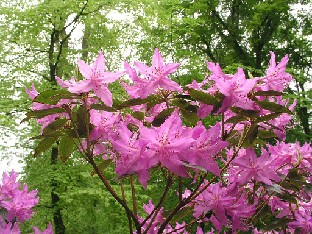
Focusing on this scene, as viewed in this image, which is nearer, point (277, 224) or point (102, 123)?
point (102, 123)

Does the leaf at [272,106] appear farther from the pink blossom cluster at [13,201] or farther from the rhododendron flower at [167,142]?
the pink blossom cluster at [13,201]

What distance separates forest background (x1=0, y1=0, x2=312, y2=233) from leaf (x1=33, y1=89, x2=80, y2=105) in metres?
2.78

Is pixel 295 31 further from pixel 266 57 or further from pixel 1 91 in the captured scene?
pixel 1 91

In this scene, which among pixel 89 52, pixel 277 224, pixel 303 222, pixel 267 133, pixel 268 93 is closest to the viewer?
pixel 268 93

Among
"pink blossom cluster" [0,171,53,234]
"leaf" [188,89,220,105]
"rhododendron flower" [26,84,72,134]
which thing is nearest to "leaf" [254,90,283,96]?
"leaf" [188,89,220,105]

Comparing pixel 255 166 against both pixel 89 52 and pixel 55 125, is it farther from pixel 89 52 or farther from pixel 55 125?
pixel 89 52

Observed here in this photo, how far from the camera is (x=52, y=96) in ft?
3.66

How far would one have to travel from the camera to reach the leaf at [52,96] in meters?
1.10

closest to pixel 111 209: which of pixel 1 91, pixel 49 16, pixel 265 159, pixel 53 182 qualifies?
pixel 53 182

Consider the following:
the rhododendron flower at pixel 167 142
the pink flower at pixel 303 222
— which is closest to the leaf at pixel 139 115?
the rhododendron flower at pixel 167 142

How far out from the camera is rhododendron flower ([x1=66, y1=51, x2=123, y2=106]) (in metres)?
1.10

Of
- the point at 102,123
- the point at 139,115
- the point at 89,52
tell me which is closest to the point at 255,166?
the point at 139,115

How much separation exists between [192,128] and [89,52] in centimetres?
643

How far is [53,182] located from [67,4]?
2678 mm
